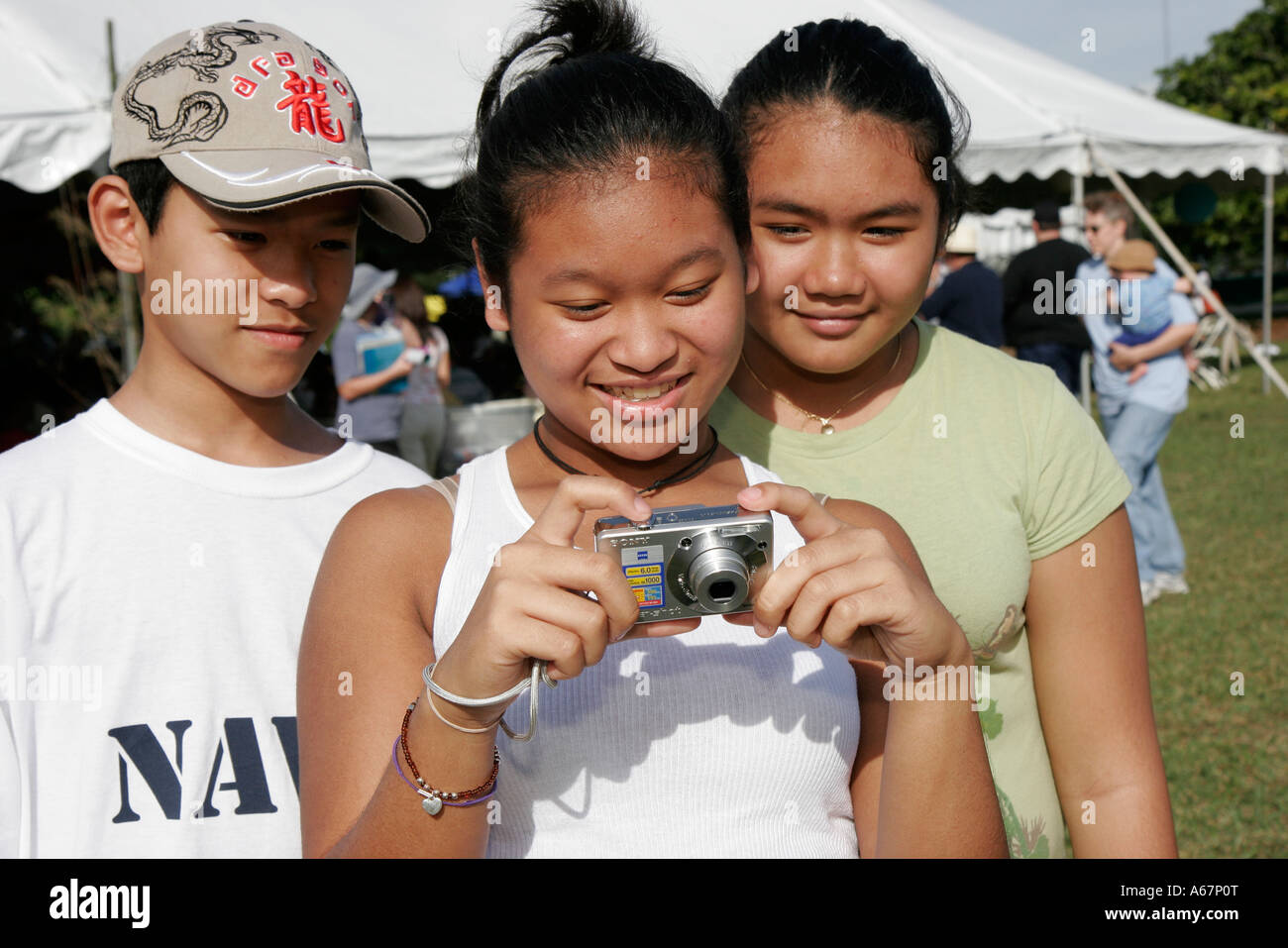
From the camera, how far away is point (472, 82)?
4.18m

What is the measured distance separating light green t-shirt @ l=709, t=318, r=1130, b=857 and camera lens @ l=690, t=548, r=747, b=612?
1.69 ft

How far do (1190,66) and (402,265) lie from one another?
103ft

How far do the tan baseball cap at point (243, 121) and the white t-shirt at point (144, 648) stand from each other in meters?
0.42

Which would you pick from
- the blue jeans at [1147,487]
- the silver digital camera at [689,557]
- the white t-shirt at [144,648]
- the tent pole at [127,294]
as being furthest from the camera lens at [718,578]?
the blue jeans at [1147,487]

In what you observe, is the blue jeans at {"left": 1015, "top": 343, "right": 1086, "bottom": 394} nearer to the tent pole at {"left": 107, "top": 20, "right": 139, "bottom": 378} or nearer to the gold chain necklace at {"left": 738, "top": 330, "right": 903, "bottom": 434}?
the tent pole at {"left": 107, "top": 20, "right": 139, "bottom": 378}

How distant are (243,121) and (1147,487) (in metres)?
6.88

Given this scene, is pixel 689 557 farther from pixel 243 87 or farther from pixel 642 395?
pixel 243 87

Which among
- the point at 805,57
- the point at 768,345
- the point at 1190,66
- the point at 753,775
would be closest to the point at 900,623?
the point at 753,775

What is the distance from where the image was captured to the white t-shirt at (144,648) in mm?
1668

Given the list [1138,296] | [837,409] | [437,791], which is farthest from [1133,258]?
[437,791]

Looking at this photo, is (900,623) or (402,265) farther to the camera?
(402,265)

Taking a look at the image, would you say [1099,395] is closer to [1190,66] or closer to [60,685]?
[60,685]

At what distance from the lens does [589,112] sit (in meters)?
1.48
